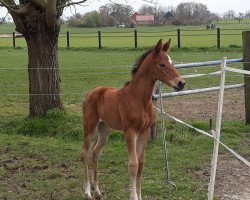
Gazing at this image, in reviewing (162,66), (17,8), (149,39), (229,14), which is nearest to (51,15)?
(17,8)

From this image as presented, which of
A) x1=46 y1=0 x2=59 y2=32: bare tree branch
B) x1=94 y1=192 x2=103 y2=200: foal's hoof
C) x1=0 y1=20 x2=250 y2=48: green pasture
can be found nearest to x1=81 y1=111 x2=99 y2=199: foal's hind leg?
x1=94 y1=192 x2=103 y2=200: foal's hoof

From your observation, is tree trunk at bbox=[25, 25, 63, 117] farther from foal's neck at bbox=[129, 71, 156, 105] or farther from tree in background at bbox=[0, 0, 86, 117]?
foal's neck at bbox=[129, 71, 156, 105]

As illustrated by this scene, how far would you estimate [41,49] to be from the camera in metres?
8.99

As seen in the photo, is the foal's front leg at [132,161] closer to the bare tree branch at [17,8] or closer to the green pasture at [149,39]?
the bare tree branch at [17,8]

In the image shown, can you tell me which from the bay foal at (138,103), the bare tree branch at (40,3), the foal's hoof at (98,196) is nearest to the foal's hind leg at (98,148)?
the foal's hoof at (98,196)

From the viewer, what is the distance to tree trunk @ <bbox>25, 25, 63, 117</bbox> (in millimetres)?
8988

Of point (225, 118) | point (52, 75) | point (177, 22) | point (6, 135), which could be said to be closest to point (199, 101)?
point (225, 118)

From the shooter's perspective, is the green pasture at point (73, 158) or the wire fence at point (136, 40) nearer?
the green pasture at point (73, 158)

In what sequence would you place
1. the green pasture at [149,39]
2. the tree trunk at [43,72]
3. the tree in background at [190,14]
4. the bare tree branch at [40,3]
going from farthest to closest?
the tree in background at [190,14] < the green pasture at [149,39] < the tree trunk at [43,72] < the bare tree branch at [40,3]

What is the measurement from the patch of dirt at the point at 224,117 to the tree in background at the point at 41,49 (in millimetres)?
2704

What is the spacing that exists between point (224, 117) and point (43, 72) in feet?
12.2

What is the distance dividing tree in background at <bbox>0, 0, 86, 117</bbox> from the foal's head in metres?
4.22

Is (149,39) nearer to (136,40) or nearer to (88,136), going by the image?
(136,40)

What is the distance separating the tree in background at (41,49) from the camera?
877 centimetres
